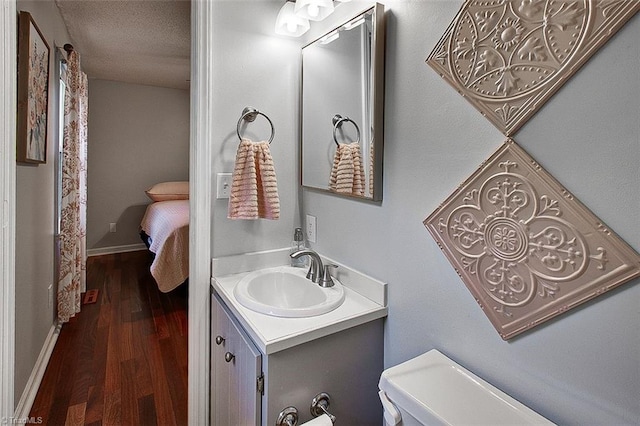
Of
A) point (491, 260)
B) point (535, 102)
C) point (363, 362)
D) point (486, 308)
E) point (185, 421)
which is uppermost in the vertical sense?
point (535, 102)

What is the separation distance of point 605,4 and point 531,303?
621 millimetres

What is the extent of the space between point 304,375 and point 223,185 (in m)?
0.84

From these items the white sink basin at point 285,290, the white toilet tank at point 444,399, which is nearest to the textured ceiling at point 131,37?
the white sink basin at point 285,290

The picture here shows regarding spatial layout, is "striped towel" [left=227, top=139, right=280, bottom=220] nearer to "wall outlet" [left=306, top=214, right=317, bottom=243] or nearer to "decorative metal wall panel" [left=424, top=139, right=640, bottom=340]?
"wall outlet" [left=306, top=214, right=317, bottom=243]

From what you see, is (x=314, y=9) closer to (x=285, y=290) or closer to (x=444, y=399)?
(x=285, y=290)

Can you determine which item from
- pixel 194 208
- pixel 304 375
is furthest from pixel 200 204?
pixel 304 375

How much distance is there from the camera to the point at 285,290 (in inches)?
57.4

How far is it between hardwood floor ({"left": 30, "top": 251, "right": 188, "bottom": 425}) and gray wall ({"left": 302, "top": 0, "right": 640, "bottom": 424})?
1.35 metres

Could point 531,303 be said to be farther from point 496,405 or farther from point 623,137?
point 623,137

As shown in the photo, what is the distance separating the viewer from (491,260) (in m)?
0.85

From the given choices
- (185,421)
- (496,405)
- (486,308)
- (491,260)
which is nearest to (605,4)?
(491,260)

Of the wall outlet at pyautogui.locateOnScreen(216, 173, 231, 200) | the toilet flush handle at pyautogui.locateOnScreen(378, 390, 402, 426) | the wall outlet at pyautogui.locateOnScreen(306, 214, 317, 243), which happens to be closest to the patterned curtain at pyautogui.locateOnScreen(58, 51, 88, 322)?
the wall outlet at pyautogui.locateOnScreen(216, 173, 231, 200)

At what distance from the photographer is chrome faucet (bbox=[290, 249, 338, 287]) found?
131cm

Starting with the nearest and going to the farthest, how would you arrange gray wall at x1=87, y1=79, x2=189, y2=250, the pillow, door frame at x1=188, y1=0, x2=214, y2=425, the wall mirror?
1. the wall mirror
2. door frame at x1=188, y1=0, x2=214, y2=425
3. the pillow
4. gray wall at x1=87, y1=79, x2=189, y2=250
